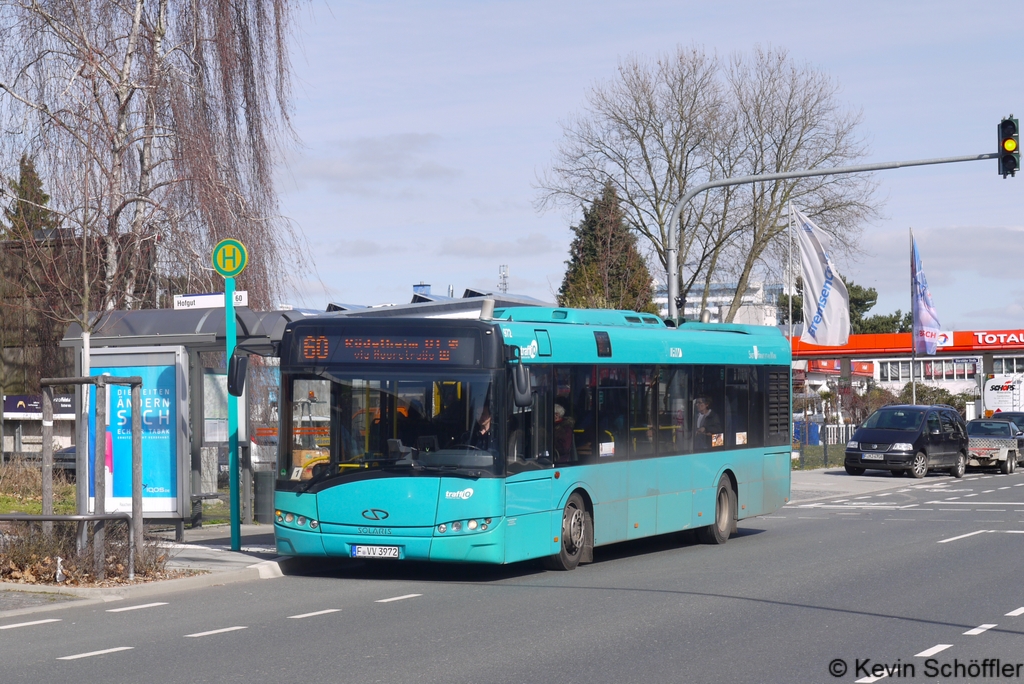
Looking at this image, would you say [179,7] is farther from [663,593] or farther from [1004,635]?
[1004,635]

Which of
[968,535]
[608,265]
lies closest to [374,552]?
[968,535]

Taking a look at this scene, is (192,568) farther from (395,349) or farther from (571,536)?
(571,536)

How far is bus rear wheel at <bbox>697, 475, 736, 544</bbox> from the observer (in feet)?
57.4

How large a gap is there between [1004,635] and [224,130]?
1684 cm

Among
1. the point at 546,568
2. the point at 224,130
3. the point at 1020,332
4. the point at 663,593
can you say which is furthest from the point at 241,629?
the point at 1020,332

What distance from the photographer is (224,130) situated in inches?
901

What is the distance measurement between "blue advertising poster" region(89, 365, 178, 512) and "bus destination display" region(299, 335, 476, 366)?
3456mm

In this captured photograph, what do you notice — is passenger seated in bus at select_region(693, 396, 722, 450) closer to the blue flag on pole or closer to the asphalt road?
the asphalt road

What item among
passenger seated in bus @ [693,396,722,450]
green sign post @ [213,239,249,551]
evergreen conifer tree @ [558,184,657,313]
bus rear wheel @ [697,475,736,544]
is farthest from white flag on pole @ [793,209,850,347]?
green sign post @ [213,239,249,551]

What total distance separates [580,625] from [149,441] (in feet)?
26.2

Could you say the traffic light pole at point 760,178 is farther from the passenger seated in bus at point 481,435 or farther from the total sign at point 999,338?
the total sign at point 999,338

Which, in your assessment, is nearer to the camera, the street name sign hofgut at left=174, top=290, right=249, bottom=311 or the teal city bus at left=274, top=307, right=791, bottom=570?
the teal city bus at left=274, top=307, right=791, bottom=570

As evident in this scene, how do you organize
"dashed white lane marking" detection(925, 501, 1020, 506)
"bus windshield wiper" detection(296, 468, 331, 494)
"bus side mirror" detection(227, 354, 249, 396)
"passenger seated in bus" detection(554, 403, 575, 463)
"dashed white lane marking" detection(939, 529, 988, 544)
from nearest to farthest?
"bus windshield wiper" detection(296, 468, 331, 494)
"bus side mirror" detection(227, 354, 249, 396)
"passenger seated in bus" detection(554, 403, 575, 463)
"dashed white lane marking" detection(939, 529, 988, 544)
"dashed white lane marking" detection(925, 501, 1020, 506)

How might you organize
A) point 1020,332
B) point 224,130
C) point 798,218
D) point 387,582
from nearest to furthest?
point 387,582, point 224,130, point 798,218, point 1020,332
